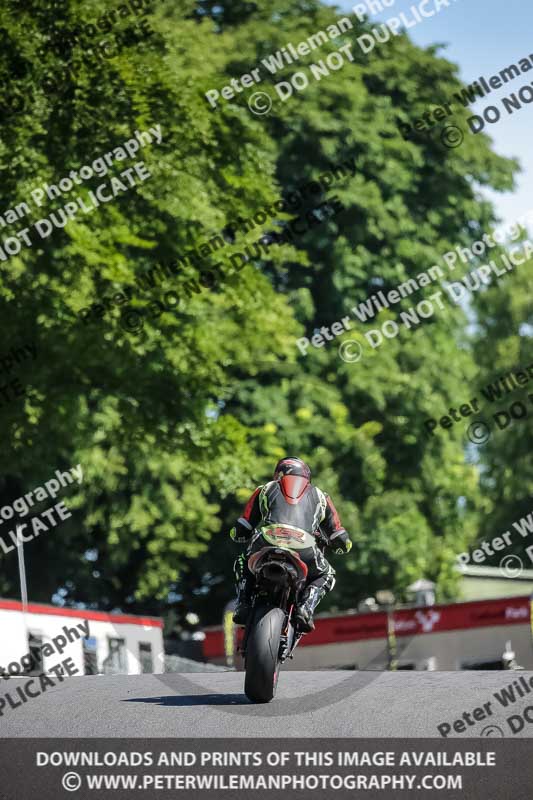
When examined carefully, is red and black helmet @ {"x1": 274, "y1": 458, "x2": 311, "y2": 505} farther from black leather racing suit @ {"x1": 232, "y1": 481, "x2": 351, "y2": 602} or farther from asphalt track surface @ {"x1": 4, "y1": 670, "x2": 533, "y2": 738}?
asphalt track surface @ {"x1": 4, "y1": 670, "x2": 533, "y2": 738}

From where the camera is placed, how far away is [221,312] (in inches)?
942

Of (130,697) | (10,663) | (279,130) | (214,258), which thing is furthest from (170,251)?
(130,697)

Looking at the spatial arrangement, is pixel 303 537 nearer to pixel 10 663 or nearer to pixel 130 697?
pixel 130 697

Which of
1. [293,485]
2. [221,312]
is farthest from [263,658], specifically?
[221,312]

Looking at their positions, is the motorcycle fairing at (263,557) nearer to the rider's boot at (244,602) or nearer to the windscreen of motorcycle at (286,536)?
the windscreen of motorcycle at (286,536)

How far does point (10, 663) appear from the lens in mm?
16875

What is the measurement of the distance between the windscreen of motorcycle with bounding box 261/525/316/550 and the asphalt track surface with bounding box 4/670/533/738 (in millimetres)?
1057

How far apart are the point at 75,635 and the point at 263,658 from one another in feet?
33.9

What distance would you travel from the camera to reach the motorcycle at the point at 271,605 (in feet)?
30.7

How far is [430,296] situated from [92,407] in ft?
40.3

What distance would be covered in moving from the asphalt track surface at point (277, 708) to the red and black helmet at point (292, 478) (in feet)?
4.68

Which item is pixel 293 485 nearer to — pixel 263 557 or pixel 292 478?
pixel 292 478
